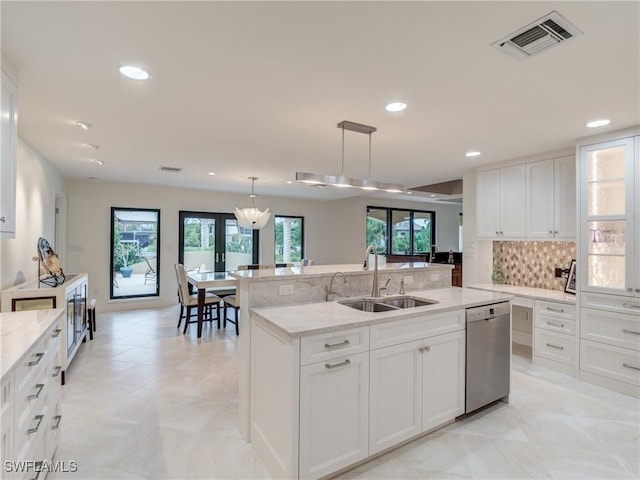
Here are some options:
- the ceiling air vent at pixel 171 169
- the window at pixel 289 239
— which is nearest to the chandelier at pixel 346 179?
the ceiling air vent at pixel 171 169

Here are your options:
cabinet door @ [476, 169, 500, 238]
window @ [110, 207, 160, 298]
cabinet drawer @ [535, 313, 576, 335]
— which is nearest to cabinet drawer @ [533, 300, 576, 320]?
cabinet drawer @ [535, 313, 576, 335]

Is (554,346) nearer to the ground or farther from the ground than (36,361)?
nearer to the ground

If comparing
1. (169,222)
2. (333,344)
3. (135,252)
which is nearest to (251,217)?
(169,222)

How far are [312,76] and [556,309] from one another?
352cm

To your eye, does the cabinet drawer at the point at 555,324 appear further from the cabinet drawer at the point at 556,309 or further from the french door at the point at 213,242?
the french door at the point at 213,242

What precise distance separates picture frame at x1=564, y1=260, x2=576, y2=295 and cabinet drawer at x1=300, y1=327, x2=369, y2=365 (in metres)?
3.07

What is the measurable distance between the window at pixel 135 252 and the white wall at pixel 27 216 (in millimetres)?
1679

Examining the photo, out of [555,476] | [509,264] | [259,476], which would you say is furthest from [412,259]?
[259,476]

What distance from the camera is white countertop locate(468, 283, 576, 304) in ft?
11.9

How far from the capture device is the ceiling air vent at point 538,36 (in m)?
1.58

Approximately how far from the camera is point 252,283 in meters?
2.37

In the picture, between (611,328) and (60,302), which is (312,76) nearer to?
(60,302)

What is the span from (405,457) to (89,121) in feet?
12.1

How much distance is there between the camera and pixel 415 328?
2316mm
